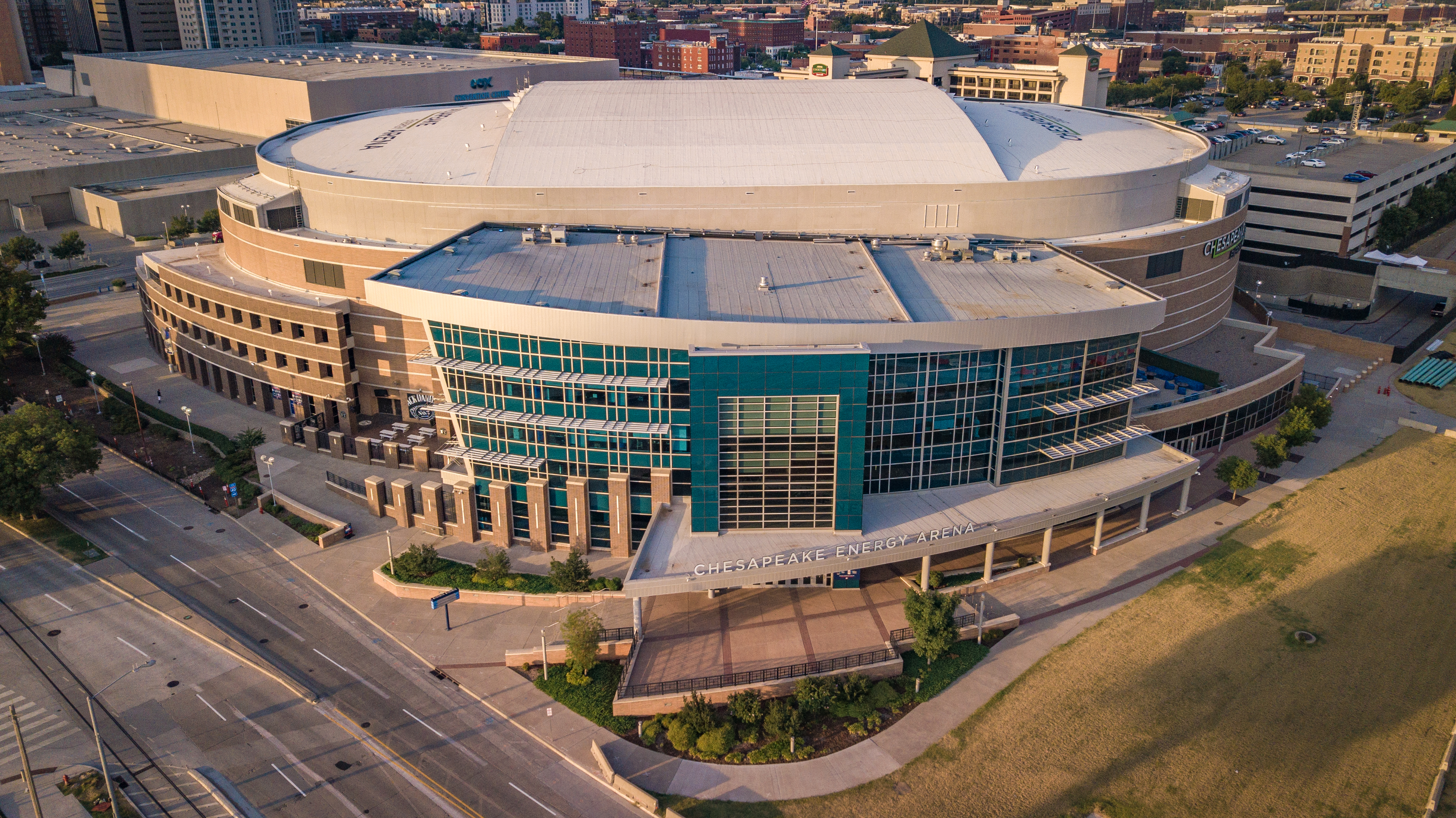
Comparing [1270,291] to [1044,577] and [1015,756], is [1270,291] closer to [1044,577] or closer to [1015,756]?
[1044,577]

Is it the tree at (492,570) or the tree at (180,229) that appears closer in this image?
A: the tree at (492,570)

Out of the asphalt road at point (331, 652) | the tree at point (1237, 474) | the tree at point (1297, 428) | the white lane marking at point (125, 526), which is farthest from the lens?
the tree at point (1297, 428)

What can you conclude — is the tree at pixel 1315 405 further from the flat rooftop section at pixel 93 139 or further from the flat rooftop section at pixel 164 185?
the flat rooftop section at pixel 93 139

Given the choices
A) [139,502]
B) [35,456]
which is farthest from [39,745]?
[139,502]

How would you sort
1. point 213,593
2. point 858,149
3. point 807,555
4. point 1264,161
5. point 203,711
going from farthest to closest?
point 1264,161, point 858,149, point 213,593, point 807,555, point 203,711

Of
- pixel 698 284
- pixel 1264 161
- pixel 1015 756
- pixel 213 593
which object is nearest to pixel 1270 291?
pixel 1264 161

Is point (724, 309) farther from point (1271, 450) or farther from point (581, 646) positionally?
point (1271, 450)

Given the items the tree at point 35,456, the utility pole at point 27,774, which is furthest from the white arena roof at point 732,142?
the utility pole at point 27,774
